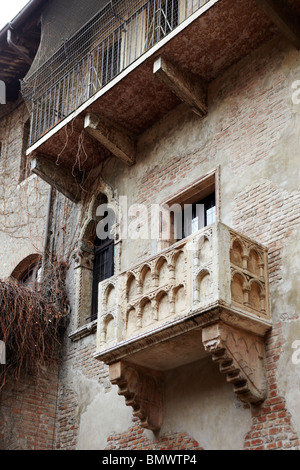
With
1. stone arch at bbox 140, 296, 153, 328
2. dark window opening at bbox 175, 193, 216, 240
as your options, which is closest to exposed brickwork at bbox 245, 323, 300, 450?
stone arch at bbox 140, 296, 153, 328

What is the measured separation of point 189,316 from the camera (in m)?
8.51

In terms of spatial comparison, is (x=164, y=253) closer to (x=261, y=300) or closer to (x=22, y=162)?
(x=261, y=300)

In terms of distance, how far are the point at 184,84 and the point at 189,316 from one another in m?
3.60

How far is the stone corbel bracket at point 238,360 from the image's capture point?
841 centimetres

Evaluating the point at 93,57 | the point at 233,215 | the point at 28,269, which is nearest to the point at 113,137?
the point at 93,57

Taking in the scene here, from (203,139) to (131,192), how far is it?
159cm

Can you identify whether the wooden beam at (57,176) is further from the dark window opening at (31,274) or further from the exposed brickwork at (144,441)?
the exposed brickwork at (144,441)

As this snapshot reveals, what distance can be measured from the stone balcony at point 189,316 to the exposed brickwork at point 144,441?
234 millimetres

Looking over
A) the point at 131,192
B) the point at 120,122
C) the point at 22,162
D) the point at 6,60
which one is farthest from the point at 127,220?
the point at 6,60

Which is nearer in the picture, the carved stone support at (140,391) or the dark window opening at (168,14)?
the carved stone support at (140,391)

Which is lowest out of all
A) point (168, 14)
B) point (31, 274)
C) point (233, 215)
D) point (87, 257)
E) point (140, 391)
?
point (140, 391)

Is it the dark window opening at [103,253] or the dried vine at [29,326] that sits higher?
the dark window opening at [103,253]

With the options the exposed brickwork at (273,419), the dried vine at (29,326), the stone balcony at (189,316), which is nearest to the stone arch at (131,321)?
the stone balcony at (189,316)

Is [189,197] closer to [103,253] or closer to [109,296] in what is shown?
[109,296]
